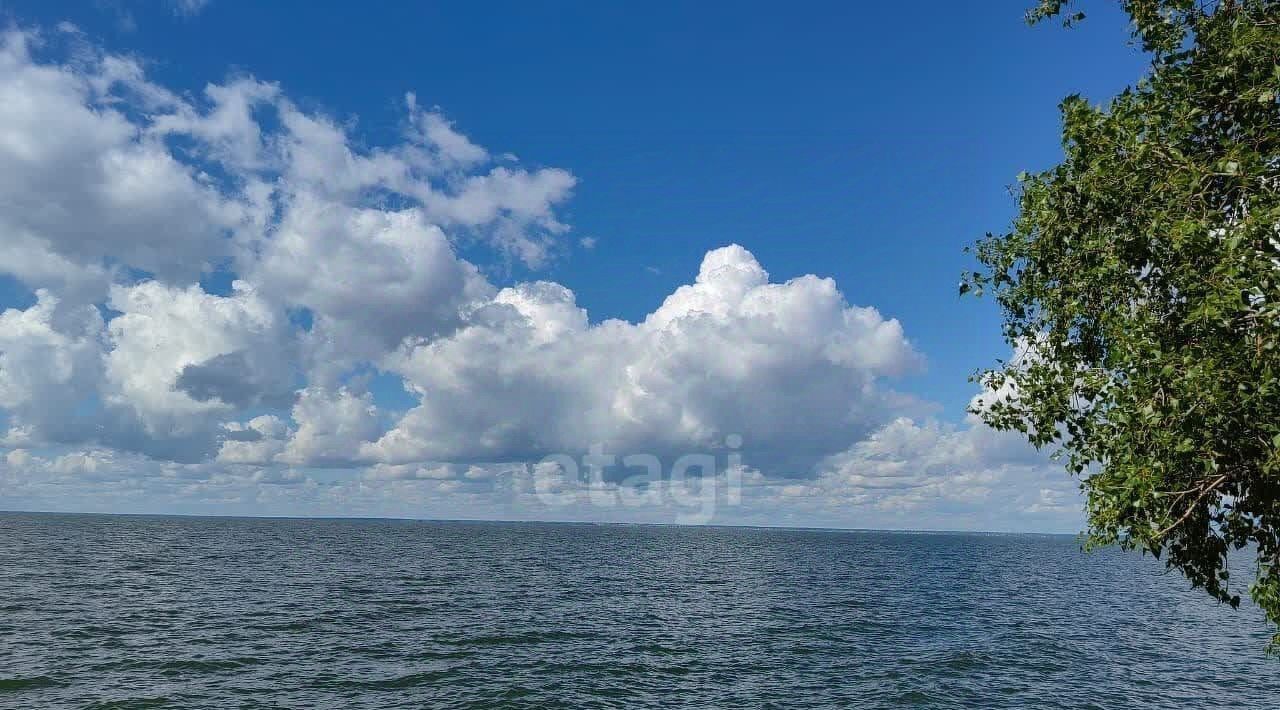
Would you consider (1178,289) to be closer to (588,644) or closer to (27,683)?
(588,644)

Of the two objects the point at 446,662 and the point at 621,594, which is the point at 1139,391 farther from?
the point at 621,594

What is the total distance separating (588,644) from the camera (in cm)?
4422

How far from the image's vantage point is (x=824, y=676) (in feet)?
123

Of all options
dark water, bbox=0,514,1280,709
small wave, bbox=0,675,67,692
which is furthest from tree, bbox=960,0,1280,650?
small wave, bbox=0,675,67,692

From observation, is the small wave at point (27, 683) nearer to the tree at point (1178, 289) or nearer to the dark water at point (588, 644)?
the dark water at point (588, 644)

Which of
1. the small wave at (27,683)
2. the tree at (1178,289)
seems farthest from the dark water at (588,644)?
the tree at (1178,289)

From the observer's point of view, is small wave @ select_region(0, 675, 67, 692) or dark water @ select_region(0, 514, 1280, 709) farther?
dark water @ select_region(0, 514, 1280, 709)

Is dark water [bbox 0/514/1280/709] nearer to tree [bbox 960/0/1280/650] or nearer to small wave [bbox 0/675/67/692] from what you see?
small wave [bbox 0/675/67/692]

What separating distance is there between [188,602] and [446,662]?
109ft

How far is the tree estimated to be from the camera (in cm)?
1052

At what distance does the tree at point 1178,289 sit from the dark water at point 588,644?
2332 centimetres

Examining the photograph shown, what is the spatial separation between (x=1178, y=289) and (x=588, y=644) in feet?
129

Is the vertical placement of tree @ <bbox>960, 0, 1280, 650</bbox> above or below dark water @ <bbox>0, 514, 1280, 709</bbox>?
above

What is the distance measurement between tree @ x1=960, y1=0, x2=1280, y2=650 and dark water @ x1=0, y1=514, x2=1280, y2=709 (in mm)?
23315
